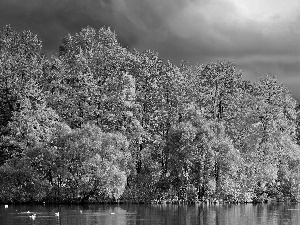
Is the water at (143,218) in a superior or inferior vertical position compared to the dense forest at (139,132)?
inferior

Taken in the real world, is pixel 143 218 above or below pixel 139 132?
below

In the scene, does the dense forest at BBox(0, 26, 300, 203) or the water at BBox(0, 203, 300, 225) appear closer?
the water at BBox(0, 203, 300, 225)

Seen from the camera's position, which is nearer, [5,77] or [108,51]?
[5,77]

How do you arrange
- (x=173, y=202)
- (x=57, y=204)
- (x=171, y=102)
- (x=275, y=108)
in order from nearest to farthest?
(x=57, y=204)
(x=173, y=202)
(x=171, y=102)
(x=275, y=108)

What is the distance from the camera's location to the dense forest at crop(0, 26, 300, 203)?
239ft

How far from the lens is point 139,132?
257 ft

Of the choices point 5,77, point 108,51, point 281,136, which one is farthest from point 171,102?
point 5,77

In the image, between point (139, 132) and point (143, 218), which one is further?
point (139, 132)

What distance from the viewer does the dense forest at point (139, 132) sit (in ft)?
239

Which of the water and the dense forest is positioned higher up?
the dense forest

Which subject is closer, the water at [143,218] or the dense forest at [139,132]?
the water at [143,218]

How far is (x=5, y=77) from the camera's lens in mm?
80125

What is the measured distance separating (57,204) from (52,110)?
539 inches

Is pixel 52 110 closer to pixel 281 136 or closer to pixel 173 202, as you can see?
pixel 173 202
